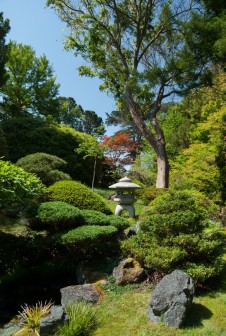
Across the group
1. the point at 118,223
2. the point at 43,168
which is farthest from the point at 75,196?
the point at 43,168

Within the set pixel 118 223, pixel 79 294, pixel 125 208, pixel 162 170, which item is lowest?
pixel 79 294

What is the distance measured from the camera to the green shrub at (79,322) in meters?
3.85

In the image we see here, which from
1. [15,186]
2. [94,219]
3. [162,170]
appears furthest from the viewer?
[162,170]

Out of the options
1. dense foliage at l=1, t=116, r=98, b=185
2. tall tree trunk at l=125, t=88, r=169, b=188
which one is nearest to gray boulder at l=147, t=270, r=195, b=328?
tall tree trunk at l=125, t=88, r=169, b=188

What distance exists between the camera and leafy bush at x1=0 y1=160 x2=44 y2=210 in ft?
17.8

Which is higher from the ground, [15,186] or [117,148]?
[117,148]

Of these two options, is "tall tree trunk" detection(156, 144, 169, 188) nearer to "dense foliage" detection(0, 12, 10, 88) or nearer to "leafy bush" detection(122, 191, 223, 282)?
"leafy bush" detection(122, 191, 223, 282)

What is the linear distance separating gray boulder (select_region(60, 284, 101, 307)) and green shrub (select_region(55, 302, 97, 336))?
334mm

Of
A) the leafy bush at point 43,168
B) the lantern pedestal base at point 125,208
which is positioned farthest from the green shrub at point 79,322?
the leafy bush at point 43,168

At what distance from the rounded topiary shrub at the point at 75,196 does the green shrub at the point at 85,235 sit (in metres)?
1.57

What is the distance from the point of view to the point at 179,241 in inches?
191

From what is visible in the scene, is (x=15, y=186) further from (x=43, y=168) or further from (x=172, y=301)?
(x=43, y=168)

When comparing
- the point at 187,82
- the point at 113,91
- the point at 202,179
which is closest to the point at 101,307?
the point at 202,179

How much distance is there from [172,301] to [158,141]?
895 centimetres
